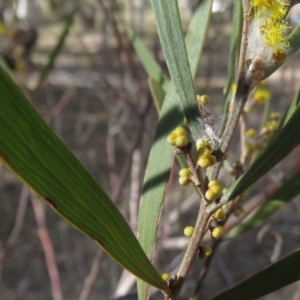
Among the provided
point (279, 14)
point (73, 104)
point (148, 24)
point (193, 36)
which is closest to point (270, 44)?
point (279, 14)

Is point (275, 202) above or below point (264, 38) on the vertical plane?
below

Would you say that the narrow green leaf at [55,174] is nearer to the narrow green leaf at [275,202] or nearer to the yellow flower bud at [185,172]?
the yellow flower bud at [185,172]

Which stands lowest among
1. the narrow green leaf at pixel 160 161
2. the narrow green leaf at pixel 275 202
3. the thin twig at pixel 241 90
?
the narrow green leaf at pixel 275 202

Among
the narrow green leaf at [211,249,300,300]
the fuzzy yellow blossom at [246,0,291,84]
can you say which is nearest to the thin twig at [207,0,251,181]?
the fuzzy yellow blossom at [246,0,291,84]

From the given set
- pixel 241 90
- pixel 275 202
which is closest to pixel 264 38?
pixel 241 90

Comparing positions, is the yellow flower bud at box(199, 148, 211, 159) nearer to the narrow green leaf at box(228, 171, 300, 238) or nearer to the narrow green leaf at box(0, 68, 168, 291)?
the narrow green leaf at box(0, 68, 168, 291)

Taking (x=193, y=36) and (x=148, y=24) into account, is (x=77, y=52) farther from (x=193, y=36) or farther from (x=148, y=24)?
(x=193, y=36)

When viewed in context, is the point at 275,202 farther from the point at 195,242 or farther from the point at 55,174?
the point at 55,174

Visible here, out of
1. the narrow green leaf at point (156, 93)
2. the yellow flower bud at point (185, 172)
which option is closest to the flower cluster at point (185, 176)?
the yellow flower bud at point (185, 172)
